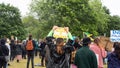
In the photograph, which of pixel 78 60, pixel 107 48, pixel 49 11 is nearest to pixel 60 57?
pixel 78 60

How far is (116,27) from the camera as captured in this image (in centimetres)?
10394

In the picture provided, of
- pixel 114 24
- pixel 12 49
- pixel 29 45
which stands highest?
pixel 29 45

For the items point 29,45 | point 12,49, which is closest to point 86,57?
point 29,45

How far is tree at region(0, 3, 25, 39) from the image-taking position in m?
80.4

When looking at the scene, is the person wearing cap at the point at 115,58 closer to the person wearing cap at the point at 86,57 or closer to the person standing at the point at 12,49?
the person wearing cap at the point at 86,57

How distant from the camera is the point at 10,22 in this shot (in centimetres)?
8462

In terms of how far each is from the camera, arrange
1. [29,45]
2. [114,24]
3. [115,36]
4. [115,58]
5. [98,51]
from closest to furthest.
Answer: [115,58]
[98,51]
[115,36]
[29,45]
[114,24]

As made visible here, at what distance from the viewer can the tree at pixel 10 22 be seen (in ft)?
264

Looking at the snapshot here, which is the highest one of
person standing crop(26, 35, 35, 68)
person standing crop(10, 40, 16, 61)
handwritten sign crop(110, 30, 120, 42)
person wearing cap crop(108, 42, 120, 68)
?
handwritten sign crop(110, 30, 120, 42)

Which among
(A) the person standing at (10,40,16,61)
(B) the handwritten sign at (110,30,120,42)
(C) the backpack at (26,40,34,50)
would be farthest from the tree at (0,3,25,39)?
(B) the handwritten sign at (110,30,120,42)

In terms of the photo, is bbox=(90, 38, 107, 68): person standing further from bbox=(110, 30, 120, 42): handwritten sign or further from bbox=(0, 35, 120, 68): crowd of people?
bbox=(110, 30, 120, 42): handwritten sign

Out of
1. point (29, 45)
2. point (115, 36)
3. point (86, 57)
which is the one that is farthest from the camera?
point (29, 45)

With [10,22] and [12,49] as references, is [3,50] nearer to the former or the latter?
[12,49]

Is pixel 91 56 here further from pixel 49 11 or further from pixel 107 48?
pixel 49 11
